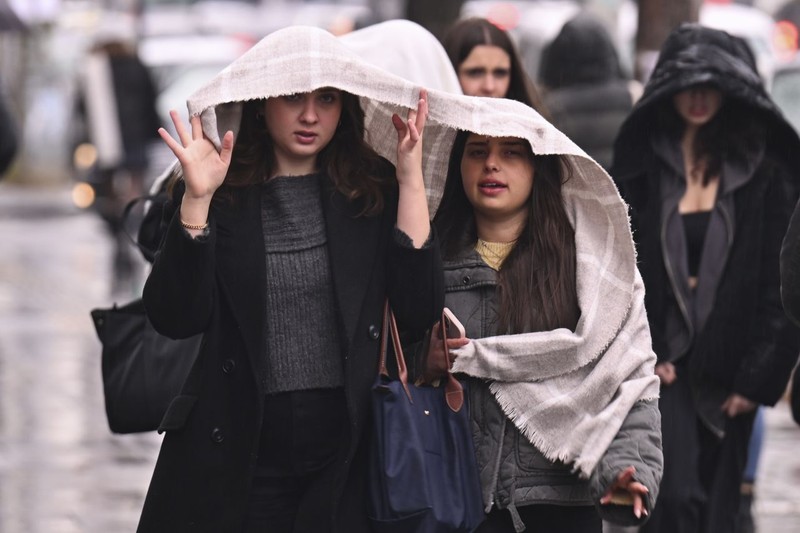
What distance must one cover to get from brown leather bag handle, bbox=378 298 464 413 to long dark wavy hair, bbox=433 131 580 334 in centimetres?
20

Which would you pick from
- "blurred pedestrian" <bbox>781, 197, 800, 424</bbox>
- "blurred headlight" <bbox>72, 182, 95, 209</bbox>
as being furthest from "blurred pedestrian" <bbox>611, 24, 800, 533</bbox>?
"blurred headlight" <bbox>72, 182, 95, 209</bbox>

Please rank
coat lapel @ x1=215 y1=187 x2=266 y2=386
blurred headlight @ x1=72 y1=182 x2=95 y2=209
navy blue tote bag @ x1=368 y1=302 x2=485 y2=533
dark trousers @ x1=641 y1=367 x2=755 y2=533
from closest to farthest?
1. navy blue tote bag @ x1=368 y1=302 x2=485 y2=533
2. coat lapel @ x1=215 y1=187 x2=266 y2=386
3. dark trousers @ x1=641 y1=367 x2=755 y2=533
4. blurred headlight @ x1=72 y1=182 x2=95 y2=209

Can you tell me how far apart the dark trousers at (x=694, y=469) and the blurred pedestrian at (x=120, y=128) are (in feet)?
28.5

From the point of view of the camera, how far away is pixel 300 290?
13.9 ft

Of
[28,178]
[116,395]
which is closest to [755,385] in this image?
[116,395]

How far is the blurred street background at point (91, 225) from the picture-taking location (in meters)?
7.84

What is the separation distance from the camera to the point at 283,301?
421cm

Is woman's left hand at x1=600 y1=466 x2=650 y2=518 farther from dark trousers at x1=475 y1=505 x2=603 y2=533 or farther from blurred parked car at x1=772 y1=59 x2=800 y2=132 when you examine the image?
blurred parked car at x1=772 y1=59 x2=800 y2=132

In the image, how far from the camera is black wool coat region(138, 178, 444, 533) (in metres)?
4.11

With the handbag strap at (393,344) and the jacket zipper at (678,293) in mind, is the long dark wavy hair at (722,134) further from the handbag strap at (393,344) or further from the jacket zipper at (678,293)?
the handbag strap at (393,344)

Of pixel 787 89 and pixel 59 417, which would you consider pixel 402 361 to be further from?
pixel 787 89

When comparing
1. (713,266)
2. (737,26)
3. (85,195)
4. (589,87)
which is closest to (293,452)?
(713,266)

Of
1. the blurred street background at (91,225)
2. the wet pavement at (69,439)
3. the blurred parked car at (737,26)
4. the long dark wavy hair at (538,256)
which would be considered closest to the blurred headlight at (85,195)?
the blurred street background at (91,225)

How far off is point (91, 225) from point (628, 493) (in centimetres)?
2024
